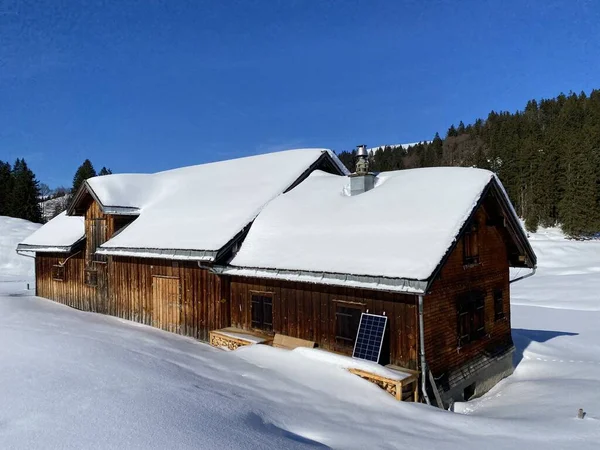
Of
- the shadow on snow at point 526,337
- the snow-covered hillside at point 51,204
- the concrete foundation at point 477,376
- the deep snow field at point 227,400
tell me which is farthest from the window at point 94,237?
the snow-covered hillside at point 51,204

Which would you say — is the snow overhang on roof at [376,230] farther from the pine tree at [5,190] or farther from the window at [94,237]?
the pine tree at [5,190]

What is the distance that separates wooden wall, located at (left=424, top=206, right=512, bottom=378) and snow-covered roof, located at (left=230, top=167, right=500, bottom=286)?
1.29m

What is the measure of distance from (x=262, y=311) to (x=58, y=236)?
1462 centimetres

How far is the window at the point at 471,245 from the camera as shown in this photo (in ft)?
40.7

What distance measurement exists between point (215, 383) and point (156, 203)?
1266 cm

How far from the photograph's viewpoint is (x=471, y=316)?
1265cm

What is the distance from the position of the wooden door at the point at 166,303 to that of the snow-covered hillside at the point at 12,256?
2609 cm

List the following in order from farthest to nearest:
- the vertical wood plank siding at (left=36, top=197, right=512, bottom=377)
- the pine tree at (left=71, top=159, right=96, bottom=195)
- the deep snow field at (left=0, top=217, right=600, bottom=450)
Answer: the pine tree at (left=71, top=159, right=96, bottom=195), the vertical wood plank siding at (left=36, top=197, right=512, bottom=377), the deep snow field at (left=0, top=217, right=600, bottom=450)

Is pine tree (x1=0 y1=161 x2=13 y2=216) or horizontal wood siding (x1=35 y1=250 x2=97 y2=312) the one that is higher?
pine tree (x1=0 y1=161 x2=13 y2=216)

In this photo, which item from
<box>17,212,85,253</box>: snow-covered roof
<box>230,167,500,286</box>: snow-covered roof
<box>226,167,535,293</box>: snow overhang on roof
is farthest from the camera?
<box>17,212,85,253</box>: snow-covered roof

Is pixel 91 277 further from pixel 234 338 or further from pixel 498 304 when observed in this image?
pixel 498 304

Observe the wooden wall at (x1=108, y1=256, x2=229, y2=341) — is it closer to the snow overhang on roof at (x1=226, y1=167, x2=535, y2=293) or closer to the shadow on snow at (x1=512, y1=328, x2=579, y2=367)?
the snow overhang on roof at (x1=226, y1=167, x2=535, y2=293)

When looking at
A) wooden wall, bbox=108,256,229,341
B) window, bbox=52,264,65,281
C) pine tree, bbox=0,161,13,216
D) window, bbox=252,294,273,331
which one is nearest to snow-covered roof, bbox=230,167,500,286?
window, bbox=252,294,273,331

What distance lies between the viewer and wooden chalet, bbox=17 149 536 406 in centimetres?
1050
